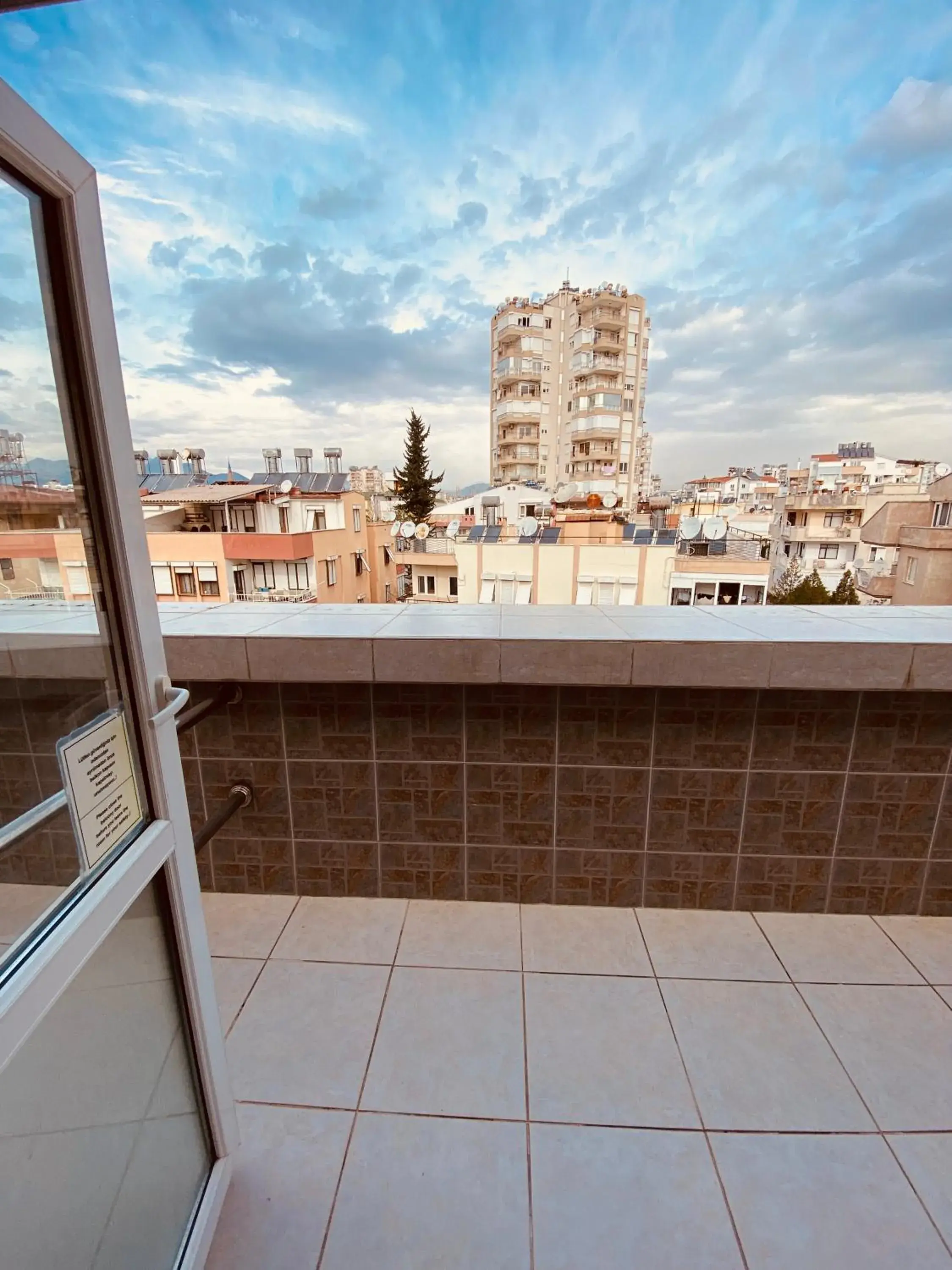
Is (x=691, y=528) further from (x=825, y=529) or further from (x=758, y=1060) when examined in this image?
(x=825, y=529)

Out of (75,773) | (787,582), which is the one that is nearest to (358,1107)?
(75,773)

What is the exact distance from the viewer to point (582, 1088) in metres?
1.24

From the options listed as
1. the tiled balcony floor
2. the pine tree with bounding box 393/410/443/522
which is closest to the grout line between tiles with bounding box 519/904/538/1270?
the tiled balcony floor

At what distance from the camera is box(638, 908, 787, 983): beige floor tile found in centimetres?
154

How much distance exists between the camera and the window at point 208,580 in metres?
10.2

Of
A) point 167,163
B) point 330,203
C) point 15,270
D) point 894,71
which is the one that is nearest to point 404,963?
point 15,270

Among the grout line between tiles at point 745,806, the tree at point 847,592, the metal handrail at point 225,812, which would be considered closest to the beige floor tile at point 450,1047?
the metal handrail at point 225,812

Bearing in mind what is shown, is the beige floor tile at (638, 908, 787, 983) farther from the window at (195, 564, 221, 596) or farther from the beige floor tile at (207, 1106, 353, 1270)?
the window at (195, 564, 221, 596)

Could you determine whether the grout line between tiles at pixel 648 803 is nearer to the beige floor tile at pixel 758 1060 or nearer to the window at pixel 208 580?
the beige floor tile at pixel 758 1060

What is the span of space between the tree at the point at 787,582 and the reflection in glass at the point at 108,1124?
17.3m

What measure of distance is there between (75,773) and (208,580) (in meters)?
10.9

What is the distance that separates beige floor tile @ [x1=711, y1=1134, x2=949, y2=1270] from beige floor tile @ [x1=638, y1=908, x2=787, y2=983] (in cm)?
41

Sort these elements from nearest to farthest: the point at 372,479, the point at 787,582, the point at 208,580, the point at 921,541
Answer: the point at 921,541
the point at 208,580
the point at 787,582
the point at 372,479

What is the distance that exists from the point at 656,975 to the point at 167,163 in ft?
11.4
